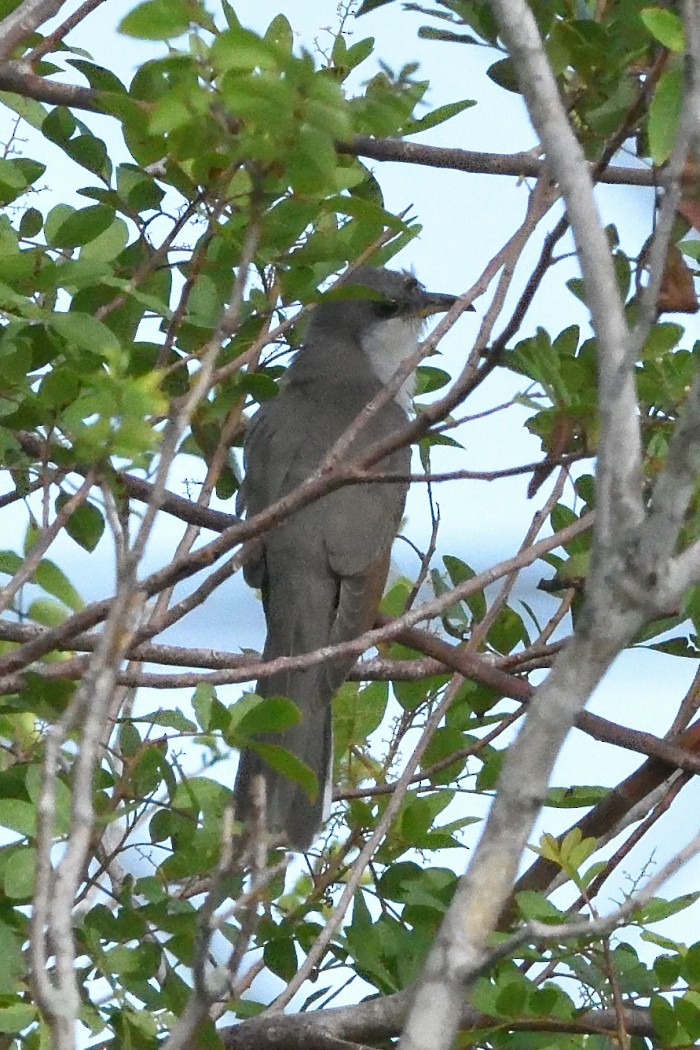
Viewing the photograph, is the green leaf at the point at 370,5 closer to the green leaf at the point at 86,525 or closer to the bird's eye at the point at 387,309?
the green leaf at the point at 86,525

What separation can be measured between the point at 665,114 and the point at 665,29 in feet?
0.35

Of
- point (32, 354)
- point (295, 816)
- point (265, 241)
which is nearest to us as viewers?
point (265, 241)

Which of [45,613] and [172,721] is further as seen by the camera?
[45,613]

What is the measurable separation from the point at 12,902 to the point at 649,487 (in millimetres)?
1344

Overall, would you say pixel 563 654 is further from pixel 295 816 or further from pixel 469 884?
pixel 295 816

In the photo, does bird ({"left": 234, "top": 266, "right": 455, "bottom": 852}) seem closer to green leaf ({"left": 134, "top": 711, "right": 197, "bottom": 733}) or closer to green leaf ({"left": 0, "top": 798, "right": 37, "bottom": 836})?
green leaf ({"left": 134, "top": 711, "right": 197, "bottom": 733})

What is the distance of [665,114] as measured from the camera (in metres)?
2.08

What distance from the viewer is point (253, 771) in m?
3.68

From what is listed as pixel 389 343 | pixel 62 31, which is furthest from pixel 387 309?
pixel 62 31

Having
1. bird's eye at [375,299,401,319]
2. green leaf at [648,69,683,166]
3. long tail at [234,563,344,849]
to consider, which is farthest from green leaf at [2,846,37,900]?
bird's eye at [375,299,401,319]

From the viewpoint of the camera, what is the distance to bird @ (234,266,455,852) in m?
3.71

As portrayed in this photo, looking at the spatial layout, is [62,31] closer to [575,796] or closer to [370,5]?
[370,5]

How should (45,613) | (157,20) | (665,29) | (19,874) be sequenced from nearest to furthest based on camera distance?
(157,20) → (665,29) → (19,874) → (45,613)

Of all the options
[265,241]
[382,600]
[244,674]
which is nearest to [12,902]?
[244,674]
